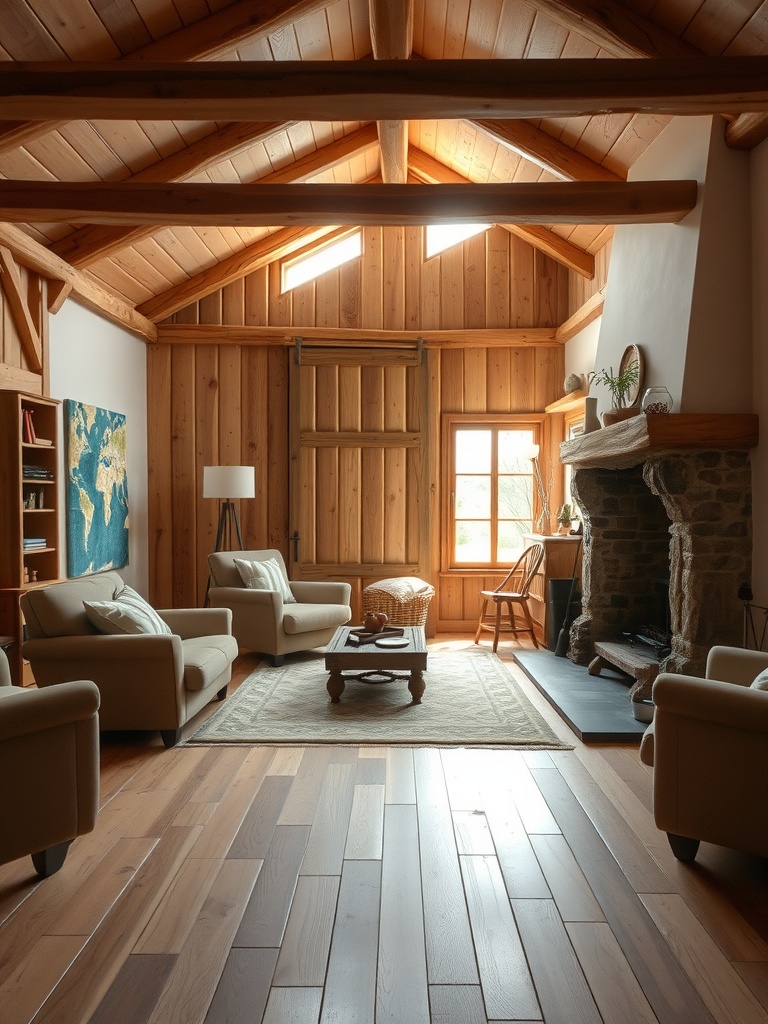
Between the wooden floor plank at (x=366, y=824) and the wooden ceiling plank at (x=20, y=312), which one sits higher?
the wooden ceiling plank at (x=20, y=312)

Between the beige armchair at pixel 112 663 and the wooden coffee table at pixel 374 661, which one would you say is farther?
the wooden coffee table at pixel 374 661

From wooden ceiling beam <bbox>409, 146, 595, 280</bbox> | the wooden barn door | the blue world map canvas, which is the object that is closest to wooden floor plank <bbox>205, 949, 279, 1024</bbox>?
the blue world map canvas

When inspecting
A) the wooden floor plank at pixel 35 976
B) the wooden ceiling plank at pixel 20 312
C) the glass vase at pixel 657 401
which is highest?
the wooden ceiling plank at pixel 20 312

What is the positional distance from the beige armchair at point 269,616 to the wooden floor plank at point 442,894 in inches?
99.1

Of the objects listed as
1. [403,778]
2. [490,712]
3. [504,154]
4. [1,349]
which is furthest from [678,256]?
[1,349]

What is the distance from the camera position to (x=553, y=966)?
2.06m

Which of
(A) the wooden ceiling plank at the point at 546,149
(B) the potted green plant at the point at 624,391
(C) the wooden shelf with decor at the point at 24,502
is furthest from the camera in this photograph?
(A) the wooden ceiling plank at the point at 546,149

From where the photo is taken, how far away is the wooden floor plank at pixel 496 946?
6.24 feet

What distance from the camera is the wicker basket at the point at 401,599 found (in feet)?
22.2

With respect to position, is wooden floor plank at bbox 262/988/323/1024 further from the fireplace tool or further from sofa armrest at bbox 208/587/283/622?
the fireplace tool

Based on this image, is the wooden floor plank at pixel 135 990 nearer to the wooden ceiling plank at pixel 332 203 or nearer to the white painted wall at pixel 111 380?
the wooden ceiling plank at pixel 332 203

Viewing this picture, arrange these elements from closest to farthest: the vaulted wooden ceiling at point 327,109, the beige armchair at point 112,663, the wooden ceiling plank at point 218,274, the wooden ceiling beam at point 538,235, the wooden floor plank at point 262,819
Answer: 1. the wooden floor plank at point 262,819
2. the vaulted wooden ceiling at point 327,109
3. the beige armchair at point 112,663
4. the wooden ceiling beam at point 538,235
5. the wooden ceiling plank at point 218,274

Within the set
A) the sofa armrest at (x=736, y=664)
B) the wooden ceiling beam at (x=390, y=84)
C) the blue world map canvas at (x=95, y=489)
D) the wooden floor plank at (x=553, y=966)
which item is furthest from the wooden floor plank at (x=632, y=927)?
the blue world map canvas at (x=95, y=489)

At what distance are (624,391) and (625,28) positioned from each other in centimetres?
204
